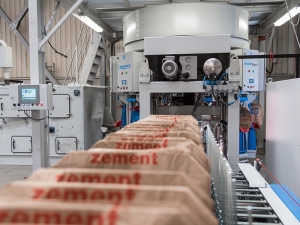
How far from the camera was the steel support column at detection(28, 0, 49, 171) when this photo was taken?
3.82m

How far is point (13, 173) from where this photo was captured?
5539 millimetres

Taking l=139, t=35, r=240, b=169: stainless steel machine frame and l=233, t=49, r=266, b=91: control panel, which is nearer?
l=139, t=35, r=240, b=169: stainless steel machine frame

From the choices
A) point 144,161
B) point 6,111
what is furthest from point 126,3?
point 144,161

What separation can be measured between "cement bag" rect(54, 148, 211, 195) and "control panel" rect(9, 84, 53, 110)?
3064 mm

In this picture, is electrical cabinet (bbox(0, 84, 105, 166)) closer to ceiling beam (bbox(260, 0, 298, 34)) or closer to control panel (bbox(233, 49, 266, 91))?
control panel (bbox(233, 49, 266, 91))

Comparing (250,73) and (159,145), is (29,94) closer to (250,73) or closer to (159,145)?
(159,145)

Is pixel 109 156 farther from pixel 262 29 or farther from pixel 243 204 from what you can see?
pixel 262 29

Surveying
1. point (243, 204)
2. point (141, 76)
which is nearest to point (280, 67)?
point (141, 76)

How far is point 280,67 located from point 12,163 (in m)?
6.83

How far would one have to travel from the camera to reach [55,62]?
8.66 m

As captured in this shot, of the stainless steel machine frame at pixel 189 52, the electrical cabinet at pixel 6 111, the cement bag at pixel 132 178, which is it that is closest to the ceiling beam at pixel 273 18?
the stainless steel machine frame at pixel 189 52

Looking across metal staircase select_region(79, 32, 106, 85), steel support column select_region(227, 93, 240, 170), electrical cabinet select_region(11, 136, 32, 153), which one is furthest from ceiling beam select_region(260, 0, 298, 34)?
electrical cabinet select_region(11, 136, 32, 153)

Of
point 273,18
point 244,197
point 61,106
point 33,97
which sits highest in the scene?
point 273,18

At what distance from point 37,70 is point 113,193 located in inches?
139
